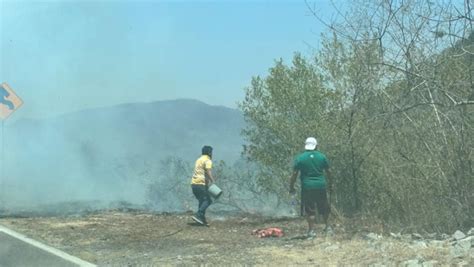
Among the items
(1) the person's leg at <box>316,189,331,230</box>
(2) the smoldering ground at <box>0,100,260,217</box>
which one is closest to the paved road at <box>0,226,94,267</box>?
(1) the person's leg at <box>316,189,331,230</box>

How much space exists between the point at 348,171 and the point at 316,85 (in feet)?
6.89

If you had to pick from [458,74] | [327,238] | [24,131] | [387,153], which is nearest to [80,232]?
[327,238]

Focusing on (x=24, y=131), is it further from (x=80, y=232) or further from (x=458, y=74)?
(x=458, y=74)

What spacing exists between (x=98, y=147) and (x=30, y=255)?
12272 mm

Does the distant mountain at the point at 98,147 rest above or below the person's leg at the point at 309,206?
above

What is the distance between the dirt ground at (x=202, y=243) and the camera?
7336 mm

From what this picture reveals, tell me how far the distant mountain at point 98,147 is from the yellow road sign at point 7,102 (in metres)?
3.35

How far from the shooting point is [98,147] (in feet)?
67.9

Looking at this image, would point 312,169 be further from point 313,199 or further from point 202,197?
point 202,197

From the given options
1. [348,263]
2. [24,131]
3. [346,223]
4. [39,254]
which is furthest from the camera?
[24,131]

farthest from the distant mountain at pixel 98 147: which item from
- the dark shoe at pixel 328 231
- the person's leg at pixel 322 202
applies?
the person's leg at pixel 322 202

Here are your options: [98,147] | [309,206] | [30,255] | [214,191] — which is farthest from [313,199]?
[98,147]

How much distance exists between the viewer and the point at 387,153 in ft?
32.7

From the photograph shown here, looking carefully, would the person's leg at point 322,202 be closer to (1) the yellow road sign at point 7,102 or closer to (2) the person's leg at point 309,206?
(2) the person's leg at point 309,206
